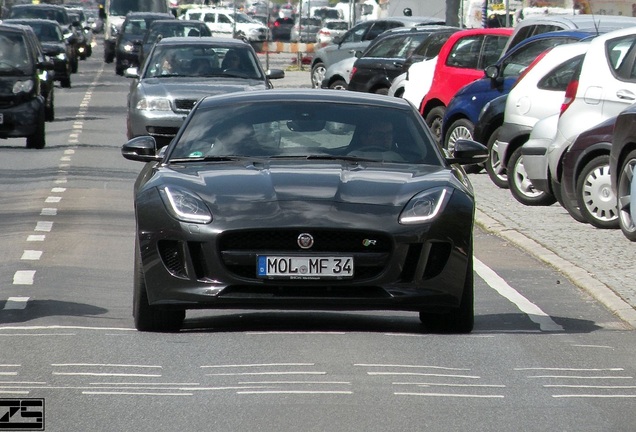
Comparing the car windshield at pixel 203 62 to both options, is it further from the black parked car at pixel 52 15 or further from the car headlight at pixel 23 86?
the black parked car at pixel 52 15

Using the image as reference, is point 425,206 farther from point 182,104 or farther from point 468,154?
point 182,104

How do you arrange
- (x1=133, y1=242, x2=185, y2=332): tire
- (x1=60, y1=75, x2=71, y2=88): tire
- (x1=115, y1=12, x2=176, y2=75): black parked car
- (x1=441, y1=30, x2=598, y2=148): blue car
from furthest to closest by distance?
1. (x1=115, y1=12, x2=176, y2=75): black parked car
2. (x1=60, y1=75, x2=71, y2=88): tire
3. (x1=441, y1=30, x2=598, y2=148): blue car
4. (x1=133, y1=242, x2=185, y2=332): tire

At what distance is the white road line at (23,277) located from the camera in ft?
41.7

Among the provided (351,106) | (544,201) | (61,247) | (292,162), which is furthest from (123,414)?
(544,201)

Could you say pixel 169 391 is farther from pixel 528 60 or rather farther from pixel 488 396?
Answer: pixel 528 60

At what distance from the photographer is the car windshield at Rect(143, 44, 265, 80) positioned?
25719 millimetres

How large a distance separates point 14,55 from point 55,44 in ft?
67.0

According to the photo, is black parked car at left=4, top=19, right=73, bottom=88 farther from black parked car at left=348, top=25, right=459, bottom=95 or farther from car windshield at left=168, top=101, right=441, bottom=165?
car windshield at left=168, top=101, right=441, bottom=165

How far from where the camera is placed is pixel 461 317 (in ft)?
34.0

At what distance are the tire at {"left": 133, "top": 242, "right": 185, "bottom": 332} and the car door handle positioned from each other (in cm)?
787

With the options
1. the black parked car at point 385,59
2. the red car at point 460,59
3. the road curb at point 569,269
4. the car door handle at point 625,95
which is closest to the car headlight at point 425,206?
the road curb at point 569,269

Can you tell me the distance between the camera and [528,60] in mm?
23078

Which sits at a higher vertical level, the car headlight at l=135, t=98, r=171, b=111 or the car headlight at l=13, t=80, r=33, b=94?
the car headlight at l=135, t=98, r=171, b=111
